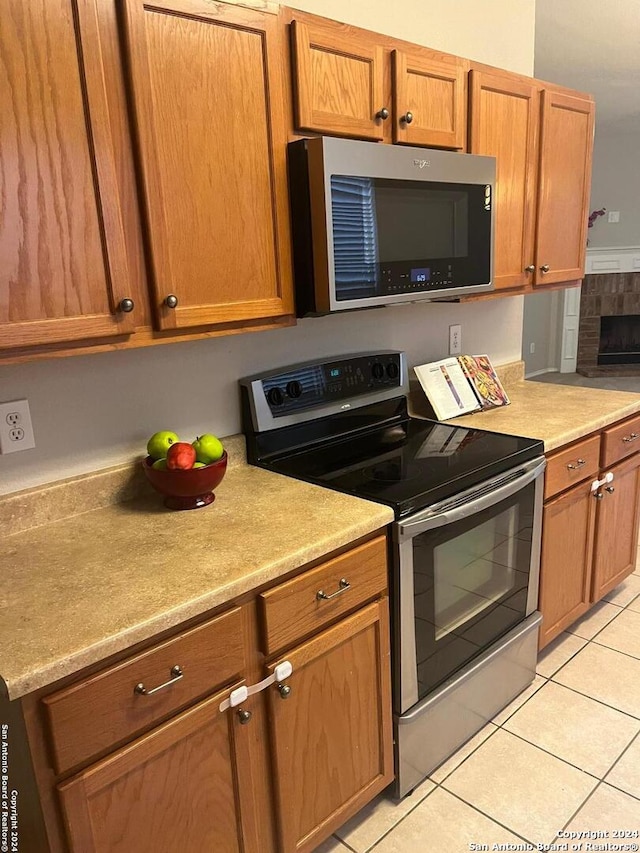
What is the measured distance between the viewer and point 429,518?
1.55 meters

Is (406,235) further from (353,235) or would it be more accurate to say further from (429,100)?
(429,100)

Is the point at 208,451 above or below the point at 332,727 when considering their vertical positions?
above

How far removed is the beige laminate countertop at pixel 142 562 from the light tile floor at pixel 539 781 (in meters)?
0.87

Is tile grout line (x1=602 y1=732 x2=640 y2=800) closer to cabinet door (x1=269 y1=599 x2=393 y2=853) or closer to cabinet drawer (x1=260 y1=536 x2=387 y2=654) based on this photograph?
cabinet door (x1=269 y1=599 x2=393 y2=853)

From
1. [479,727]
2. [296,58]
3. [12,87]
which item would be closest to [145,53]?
[12,87]

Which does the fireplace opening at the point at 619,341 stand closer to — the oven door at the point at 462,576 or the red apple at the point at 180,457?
the oven door at the point at 462,576

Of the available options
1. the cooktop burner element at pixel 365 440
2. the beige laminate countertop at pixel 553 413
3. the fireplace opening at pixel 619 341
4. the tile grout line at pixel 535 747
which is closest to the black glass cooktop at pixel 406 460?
the cooktop burner element at pixel 365 440

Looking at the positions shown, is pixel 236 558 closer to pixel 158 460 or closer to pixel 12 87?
pixel 158 460

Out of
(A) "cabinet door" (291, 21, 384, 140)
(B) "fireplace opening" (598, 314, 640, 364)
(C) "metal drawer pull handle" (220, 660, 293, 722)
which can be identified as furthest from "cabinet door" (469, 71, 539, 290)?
(B) "fireplace opening" (598, 314, 640, 364)

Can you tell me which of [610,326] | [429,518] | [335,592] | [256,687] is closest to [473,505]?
[429,518]

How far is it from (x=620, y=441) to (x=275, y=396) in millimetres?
1332

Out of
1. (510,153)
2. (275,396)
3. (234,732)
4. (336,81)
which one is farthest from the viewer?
(510,153)

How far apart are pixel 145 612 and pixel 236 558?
24 centimetres

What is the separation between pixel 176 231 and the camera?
1.38 m
